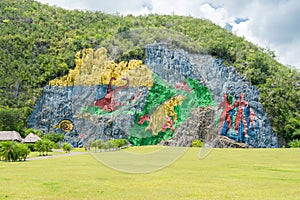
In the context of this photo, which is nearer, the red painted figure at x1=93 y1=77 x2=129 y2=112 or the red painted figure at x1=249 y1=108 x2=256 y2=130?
the red painted figure at x1=93 y1=77 x2=129 y2=112

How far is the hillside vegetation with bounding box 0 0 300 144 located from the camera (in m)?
66.8

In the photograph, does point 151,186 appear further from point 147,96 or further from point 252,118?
point 252,118

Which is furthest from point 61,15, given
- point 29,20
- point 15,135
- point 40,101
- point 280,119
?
point 280,119

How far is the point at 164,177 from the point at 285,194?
22.3 ft

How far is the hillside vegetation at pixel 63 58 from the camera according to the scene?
66.8 metres

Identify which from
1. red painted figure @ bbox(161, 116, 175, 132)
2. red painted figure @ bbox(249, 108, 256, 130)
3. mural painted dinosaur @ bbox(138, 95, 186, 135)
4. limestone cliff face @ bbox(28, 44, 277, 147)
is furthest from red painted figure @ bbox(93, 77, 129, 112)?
red painted figure @ bbox(249, 108, 256, 130)

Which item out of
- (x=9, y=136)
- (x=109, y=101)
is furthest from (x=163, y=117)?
(x=9, y=136)

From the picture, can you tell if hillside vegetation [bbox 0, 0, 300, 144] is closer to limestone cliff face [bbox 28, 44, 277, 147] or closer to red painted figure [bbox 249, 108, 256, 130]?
red painted figure [bbox 249, 108, 256, 130]

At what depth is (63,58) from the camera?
74.4 meters

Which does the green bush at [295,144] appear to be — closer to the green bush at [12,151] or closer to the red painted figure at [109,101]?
the green bush at [12,151]

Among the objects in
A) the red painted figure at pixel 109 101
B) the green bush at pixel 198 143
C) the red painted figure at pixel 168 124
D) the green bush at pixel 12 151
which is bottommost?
the green bush at pixel 12 151

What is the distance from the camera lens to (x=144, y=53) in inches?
533

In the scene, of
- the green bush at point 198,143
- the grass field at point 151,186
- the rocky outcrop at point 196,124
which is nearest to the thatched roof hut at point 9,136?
Result: the grass field at point 151,186

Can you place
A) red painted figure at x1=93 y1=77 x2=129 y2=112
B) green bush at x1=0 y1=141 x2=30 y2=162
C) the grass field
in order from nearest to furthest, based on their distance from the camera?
red painted figure at x1=93 y1=77 x2=129 y2=112, the grass field, green bush at x1=0 y1=141 x2=30 y2=162
